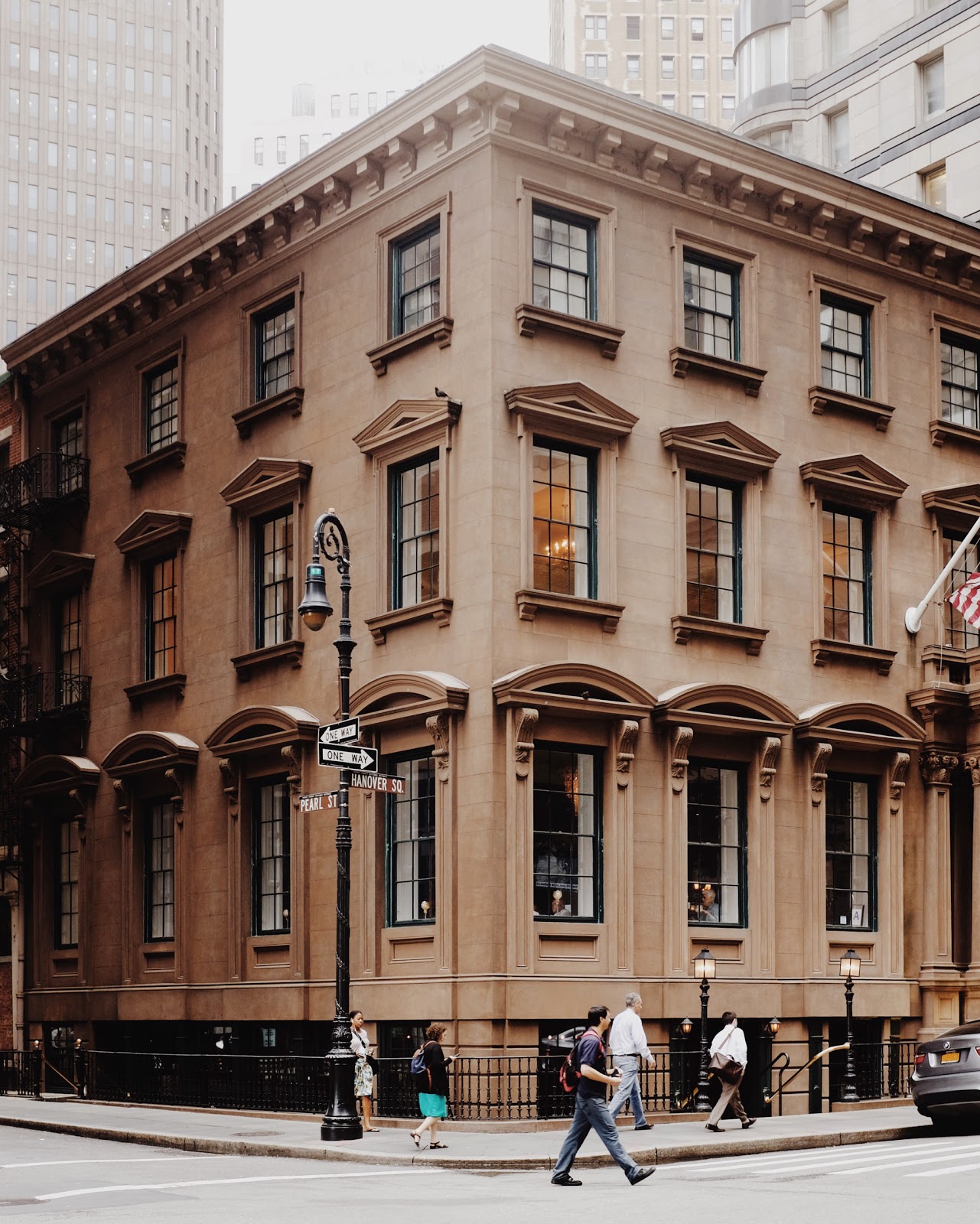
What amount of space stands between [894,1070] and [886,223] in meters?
14.5

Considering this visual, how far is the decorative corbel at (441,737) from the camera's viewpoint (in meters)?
24.8

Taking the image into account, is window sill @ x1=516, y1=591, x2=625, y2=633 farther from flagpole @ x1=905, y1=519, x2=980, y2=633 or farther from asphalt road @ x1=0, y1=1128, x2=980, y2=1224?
asphalt road @ x1=0, y1=1128, x2=980, y2=1224

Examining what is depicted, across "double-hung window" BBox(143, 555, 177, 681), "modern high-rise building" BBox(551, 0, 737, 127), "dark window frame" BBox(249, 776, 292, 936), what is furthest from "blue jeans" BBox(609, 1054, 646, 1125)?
"modern high-rise building" BBox(551, 0, 737, 127)

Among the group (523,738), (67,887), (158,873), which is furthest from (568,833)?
(67,887)

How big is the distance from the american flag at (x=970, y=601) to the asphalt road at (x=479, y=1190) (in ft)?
30.0

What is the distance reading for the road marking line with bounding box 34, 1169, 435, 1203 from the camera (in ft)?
55.2

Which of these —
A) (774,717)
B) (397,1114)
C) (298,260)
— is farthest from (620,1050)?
(298,260)

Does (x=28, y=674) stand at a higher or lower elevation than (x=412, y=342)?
lower

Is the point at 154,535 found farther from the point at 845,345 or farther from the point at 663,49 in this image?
the point at 663,49

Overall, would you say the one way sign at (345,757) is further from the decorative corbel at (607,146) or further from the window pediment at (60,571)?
the window pediment at (60,571)

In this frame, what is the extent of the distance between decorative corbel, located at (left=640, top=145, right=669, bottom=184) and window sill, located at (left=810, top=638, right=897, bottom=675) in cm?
796

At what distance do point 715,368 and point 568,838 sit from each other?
814cm

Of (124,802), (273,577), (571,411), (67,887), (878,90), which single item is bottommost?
(67,887)

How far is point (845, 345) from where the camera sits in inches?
1204
